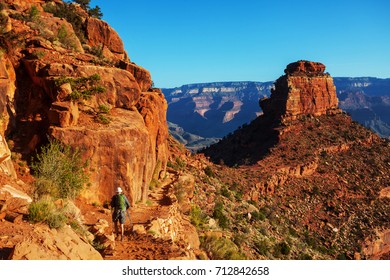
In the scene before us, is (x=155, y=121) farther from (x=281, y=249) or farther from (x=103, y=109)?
(x=281, y=249)

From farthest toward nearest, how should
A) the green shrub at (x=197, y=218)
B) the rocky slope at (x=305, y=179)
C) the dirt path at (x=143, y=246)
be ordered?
the rocky slope at (x=305, y=179), the green shrub at (x=197, y=218), the dirt path at (x=143, y=246)

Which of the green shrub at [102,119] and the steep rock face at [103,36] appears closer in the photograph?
the green shrub at [102,119]

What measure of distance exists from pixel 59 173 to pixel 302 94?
57.9m

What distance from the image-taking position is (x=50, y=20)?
27828 millimetres

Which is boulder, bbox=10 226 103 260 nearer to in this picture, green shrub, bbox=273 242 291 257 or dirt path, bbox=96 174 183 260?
dirt path, bbox=96 174 183 260

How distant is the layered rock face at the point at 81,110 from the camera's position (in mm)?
17469

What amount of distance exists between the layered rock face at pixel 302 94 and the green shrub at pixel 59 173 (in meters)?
51.7

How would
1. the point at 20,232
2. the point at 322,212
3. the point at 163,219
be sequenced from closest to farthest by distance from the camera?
the point at 20,232, the point at 163,219, the point at 322,212

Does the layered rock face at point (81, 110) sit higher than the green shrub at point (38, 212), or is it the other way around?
the layered rock face at point (81, 110)


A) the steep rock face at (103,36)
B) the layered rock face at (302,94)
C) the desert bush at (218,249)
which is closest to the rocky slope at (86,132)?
the desert bush at (218,249)

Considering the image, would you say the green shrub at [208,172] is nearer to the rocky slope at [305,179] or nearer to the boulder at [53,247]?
the rocky slope at [305,179]

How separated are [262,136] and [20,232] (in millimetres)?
55805
